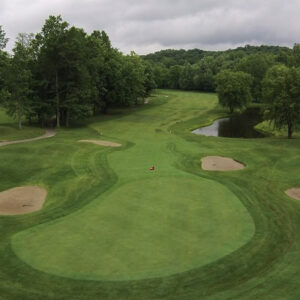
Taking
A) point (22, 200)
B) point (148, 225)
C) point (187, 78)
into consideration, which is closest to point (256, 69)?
point (187, 78)

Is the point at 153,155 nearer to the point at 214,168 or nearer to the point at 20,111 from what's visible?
the point at 214,168

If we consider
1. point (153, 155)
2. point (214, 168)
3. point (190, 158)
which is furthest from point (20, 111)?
point (214, 168)

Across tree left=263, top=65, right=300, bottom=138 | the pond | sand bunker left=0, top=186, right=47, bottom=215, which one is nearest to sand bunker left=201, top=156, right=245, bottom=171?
sand bunker left=0, top=186, right=47, bottom=215

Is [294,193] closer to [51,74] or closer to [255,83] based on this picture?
[51,74]

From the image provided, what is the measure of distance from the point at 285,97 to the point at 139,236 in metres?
43.3

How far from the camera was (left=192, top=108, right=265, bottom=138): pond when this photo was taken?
7019 centimetres

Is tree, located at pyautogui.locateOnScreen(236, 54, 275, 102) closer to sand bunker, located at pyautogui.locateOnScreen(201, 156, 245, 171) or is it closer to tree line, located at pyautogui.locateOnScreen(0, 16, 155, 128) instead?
tree line, located at pyautogui.locateOnScreen(0, 16, 155, 128)

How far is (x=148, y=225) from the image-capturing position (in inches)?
811

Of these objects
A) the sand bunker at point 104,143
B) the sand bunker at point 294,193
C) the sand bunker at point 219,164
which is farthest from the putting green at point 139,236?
the sand bunker at point 104,143

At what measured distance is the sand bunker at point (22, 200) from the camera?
2580 cm

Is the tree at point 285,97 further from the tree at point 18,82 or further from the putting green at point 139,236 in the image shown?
the tree at point 18,82

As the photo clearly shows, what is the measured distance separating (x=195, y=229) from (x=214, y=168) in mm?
17481

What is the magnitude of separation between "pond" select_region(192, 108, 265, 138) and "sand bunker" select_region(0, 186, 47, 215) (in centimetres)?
4530

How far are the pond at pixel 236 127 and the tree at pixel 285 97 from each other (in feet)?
43.8
